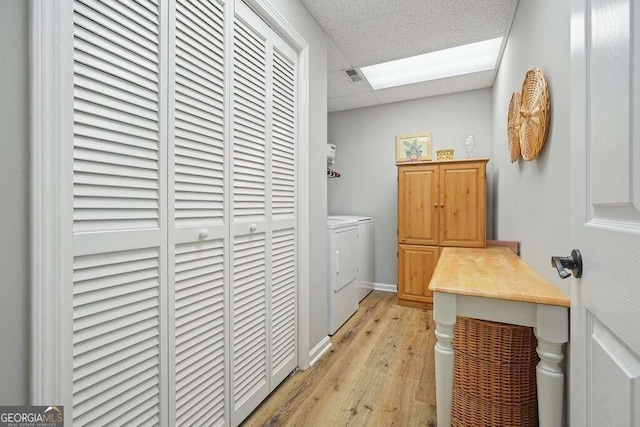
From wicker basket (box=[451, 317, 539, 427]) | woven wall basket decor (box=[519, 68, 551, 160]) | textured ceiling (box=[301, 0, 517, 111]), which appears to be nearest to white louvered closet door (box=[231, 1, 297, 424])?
textured ceiling (box=[301, 0, 517, 111])

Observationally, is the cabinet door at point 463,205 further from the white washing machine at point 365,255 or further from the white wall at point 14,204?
the white wall at point 14,204

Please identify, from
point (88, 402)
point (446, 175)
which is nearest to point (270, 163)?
point (88, 402)

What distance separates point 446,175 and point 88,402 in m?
3.15

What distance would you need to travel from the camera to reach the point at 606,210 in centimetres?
59

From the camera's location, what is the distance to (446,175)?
10.0 ft

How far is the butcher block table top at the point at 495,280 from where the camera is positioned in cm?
116

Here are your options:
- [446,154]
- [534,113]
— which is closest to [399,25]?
[534,113]

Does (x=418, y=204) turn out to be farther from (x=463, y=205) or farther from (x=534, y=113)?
(x=534, y=113)

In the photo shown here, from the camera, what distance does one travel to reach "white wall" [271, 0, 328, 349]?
6.72 ft

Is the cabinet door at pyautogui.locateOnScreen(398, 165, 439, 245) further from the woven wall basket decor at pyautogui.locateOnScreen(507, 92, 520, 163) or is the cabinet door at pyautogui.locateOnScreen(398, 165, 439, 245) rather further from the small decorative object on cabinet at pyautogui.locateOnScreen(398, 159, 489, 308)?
the woven wall basket decor at pyautogui.locateOnScreen(507, 92, 520, 163)

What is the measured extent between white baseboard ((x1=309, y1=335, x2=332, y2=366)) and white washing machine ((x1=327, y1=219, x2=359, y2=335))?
213 mm

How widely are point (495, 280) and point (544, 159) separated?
670 mm

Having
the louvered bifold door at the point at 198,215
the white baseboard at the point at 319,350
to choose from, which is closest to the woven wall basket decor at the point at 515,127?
the louvered bifold door at the point at 198,215

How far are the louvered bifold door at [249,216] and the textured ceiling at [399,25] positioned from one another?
782 mm
